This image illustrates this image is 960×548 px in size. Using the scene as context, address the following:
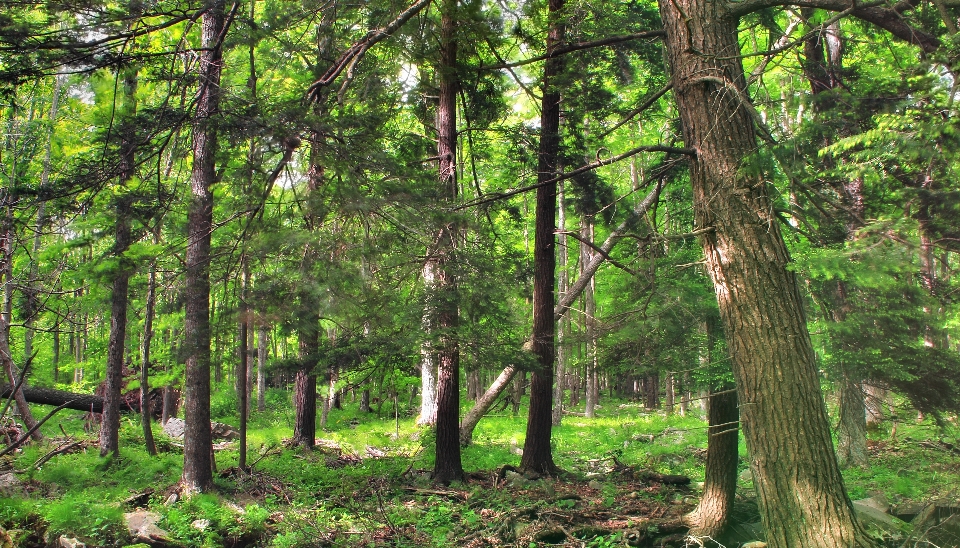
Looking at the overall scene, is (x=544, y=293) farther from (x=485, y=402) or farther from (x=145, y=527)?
(x=145, y=527)

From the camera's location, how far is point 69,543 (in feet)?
18.6

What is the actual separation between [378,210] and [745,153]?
3.06m

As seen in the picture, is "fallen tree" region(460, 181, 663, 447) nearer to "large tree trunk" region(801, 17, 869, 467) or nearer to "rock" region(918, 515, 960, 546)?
"large tree trunk" region(801, 17, 869, 467)

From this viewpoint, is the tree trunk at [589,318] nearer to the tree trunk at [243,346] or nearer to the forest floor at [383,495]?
the forest floor at [383,495]

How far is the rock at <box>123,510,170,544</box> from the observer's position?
6043 millimetres

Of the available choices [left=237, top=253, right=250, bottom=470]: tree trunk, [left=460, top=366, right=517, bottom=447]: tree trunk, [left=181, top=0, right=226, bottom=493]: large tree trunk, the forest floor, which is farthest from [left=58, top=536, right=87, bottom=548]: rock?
[left=460, top=366, right=517, bottom=447]: tree trunk

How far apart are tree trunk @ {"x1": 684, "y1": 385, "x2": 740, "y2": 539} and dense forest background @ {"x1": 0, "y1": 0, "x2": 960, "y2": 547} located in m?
0.03

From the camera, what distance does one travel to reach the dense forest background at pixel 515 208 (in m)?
4.03

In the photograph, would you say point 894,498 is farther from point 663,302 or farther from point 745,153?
point 745,153

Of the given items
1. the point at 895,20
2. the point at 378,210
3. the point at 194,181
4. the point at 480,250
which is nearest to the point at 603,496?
the point at 480,250

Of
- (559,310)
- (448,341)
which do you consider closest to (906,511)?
(559,310)

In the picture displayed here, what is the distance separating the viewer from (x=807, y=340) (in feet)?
13.8

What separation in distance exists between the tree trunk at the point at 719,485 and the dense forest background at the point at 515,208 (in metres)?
0.03

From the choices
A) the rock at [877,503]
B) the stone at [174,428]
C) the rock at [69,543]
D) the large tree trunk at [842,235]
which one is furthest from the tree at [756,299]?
the stone at [174,428]
